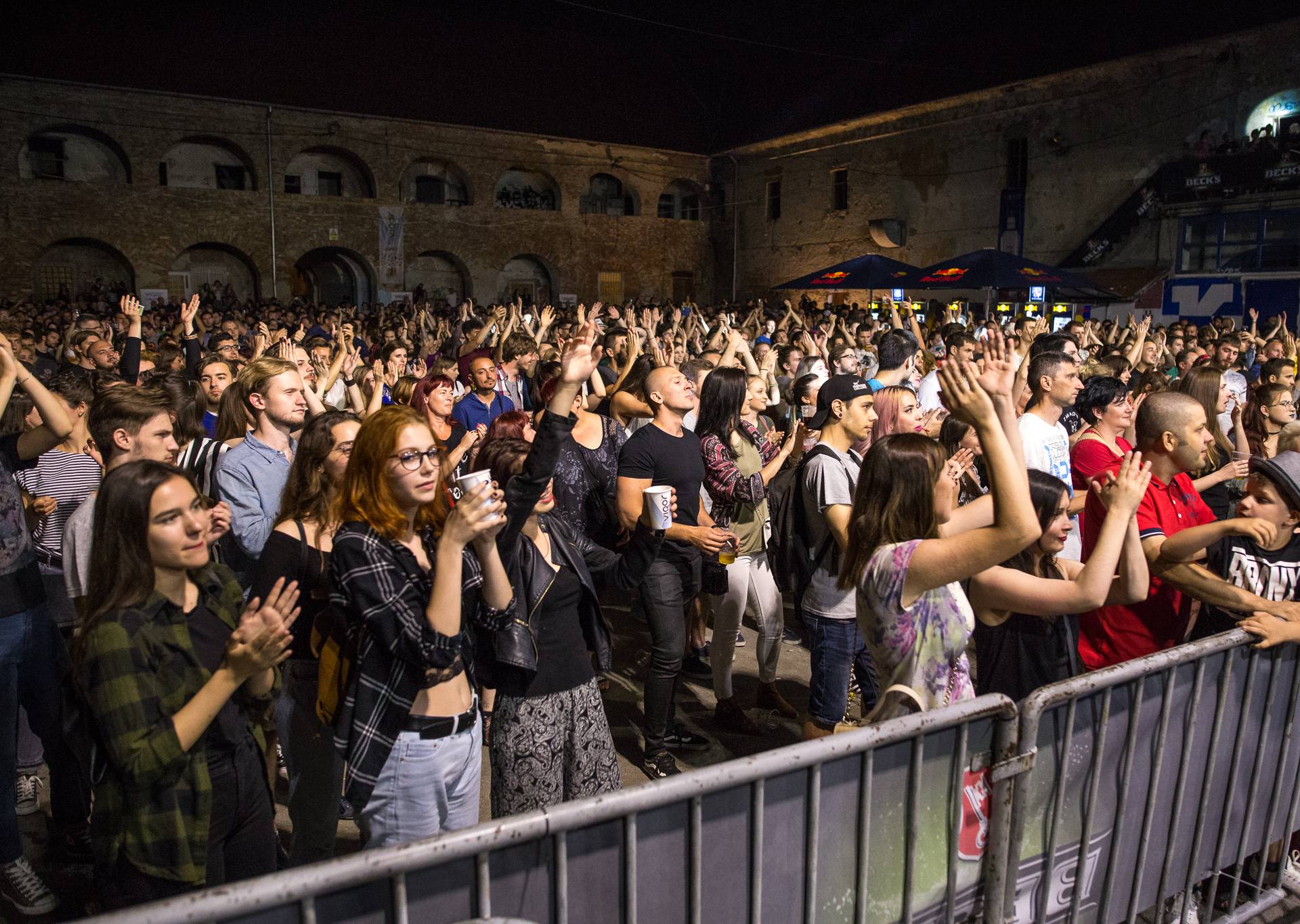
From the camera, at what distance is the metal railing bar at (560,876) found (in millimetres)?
1828

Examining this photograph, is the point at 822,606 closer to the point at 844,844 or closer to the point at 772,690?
the point at 772,690

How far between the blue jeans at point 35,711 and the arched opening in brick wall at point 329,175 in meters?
28.5

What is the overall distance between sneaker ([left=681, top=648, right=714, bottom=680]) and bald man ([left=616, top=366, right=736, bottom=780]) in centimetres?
119

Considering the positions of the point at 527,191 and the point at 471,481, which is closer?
the point at 471,481

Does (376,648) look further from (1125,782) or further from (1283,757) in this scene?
(1283,757)

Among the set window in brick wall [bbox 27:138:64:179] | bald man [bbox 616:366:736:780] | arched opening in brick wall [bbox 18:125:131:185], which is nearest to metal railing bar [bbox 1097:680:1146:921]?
bald man [bbox 616:366:736:780]

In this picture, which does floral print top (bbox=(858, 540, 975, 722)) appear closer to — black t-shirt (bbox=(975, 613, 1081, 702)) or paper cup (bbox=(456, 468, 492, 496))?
black t-shirt (bbox=(975, 613, 1081, 702))

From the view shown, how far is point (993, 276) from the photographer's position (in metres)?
15.7

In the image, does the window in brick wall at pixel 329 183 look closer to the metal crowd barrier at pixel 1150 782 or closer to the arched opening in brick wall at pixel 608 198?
the arched opening in brick wall at pixel 608 198

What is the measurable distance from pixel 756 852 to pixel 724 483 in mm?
2859

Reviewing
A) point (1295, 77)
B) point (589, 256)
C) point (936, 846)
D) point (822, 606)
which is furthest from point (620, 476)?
point (589, 256)

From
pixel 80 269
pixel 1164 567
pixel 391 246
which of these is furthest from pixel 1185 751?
pixel 80 269

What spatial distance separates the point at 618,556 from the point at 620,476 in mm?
775

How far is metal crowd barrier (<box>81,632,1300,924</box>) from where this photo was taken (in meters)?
1.76
